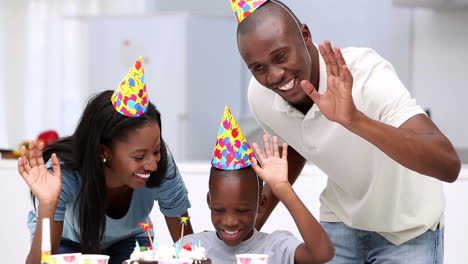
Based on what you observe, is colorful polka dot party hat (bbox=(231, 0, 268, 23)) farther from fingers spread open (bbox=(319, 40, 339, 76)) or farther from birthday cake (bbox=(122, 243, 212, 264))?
birthday cake (bbox=(122, 243, 212, 264))

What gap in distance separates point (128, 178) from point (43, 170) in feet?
0.76

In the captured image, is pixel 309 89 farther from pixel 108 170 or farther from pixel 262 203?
pixel 108 170

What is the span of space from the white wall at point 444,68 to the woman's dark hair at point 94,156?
312cm

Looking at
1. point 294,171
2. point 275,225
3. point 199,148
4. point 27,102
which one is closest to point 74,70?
point 27,102

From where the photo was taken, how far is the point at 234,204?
1773 mm

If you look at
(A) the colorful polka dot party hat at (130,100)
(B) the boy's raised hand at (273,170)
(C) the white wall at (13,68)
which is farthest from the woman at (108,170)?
(C) the white wall at (13,68)

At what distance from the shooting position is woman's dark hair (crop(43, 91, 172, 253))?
6.42 ft

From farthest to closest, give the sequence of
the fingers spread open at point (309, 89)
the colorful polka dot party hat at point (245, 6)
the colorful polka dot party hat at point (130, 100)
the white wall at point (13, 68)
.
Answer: the white wall at point (13, 68) < the colorful polka dot party hat at point (130, 100) < the colorful polka dot party hat at point (245, 6) < the fingers spread open at point (309, 89)

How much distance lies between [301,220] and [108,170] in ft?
1.91

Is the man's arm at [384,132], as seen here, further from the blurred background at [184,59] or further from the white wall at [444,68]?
the white wall at [444,68]

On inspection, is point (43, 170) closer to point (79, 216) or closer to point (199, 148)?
point (79, 216)

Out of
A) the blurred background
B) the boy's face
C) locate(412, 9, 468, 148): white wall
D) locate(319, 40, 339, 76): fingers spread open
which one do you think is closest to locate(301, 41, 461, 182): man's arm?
locate(319, 40, 339, 76): fingers spread open

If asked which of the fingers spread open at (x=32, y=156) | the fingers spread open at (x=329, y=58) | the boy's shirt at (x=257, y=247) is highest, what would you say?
the fingers spread open at (x=329, y=58)

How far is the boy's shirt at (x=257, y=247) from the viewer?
68.1 inches
